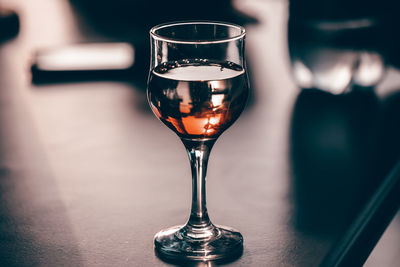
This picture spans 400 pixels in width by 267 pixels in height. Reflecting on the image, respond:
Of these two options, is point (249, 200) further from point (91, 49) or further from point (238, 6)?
point (238, 6)

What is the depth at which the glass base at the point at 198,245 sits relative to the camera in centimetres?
66

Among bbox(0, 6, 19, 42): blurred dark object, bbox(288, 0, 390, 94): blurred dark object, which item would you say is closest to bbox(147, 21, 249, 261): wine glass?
bbox(288, 0, 390, 94): blurred dark object

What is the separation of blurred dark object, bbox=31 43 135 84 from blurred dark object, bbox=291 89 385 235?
A: 1.08 ft

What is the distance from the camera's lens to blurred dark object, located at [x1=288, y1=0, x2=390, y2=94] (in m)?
0.99

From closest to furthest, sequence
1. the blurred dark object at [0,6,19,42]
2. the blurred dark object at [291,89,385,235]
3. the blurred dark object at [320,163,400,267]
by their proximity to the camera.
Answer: the blurred dark object at [320,163,400,267] < the blurred dark object at [291,89,385,235] < the blurred dark object at [0,6,19,42]

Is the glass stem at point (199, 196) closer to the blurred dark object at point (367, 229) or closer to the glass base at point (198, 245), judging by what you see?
the glass base at point (198, 245)

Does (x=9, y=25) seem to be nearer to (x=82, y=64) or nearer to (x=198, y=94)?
(x=82, y=64)

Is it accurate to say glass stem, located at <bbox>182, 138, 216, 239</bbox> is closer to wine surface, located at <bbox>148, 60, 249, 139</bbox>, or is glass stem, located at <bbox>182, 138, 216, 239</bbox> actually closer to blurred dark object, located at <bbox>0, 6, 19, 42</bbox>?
wine surface, located at <bbox>148, 60, 249, 139</bbox>

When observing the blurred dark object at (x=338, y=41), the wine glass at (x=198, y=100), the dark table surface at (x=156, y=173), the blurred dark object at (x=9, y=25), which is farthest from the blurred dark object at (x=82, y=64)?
the wine glass at (x=198, y=100)

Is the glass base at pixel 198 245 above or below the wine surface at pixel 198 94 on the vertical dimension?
below

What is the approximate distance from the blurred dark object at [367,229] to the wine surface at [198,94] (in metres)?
0.16

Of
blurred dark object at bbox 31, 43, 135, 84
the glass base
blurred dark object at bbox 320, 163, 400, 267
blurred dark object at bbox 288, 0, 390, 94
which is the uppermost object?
blurred dark object at bbox 288, 0, 390, 94

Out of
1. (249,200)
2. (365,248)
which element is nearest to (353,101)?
(249,200)

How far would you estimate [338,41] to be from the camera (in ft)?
3.28
